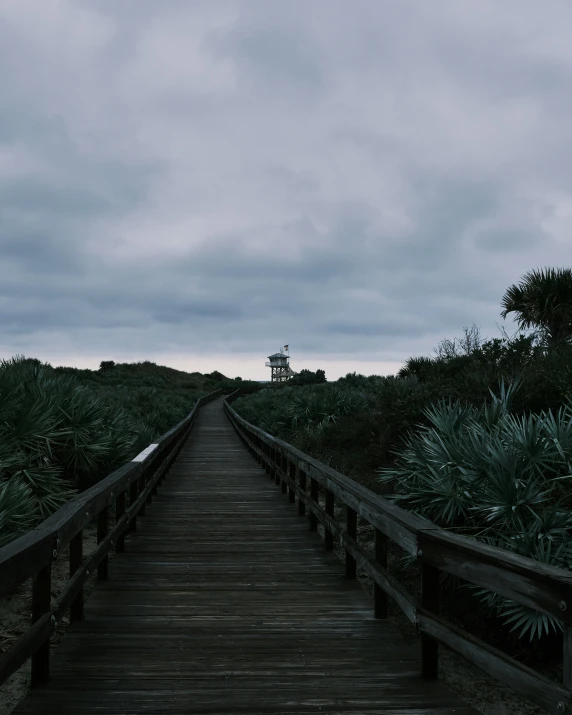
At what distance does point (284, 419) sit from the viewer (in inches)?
771

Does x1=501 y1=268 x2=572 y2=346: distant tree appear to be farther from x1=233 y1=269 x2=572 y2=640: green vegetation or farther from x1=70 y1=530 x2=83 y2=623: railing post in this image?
x1=70 y1=530 x2=83 y2=623: railing post

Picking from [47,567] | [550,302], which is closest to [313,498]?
[47,567]

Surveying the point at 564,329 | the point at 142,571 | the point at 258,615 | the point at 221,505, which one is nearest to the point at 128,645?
the point at 258,615

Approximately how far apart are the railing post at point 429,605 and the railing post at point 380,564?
0.82 metres

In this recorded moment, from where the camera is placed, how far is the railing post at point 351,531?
5.59 metres

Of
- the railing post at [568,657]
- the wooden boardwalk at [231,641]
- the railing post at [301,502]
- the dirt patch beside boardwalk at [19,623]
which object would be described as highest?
the railing post at [568,657]

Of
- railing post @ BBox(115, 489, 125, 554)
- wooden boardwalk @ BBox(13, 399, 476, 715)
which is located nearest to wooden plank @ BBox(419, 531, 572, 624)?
wooden boardwalk @ BBox(13, 399, 476, 715)

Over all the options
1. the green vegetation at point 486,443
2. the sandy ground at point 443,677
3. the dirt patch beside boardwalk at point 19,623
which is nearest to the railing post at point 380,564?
the sandy ground at point 443,677

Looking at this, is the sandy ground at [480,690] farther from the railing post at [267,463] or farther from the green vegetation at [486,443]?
the railing post at [267,463]

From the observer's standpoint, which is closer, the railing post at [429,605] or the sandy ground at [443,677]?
the railing post at [429,605]

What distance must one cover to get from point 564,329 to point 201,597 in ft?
53.9

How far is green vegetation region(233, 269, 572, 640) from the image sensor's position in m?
4.94

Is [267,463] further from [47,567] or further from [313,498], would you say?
[47,567]

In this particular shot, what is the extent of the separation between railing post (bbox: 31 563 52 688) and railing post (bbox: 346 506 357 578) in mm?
2809
